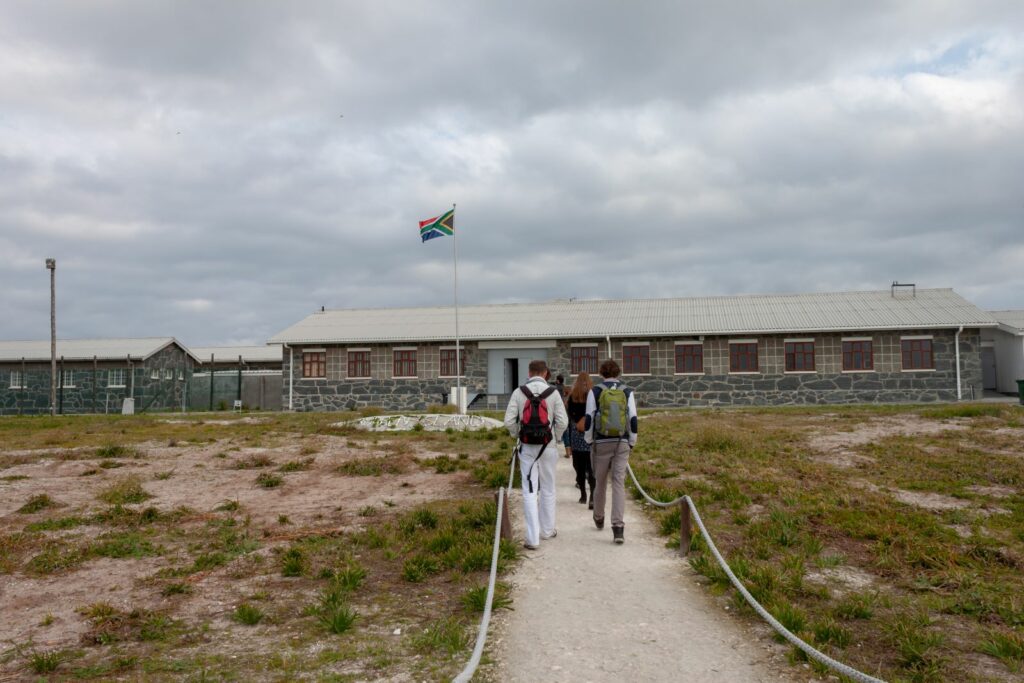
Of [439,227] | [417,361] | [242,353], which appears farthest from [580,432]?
[242,353]

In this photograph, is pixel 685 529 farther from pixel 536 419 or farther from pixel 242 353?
pixel 242 353

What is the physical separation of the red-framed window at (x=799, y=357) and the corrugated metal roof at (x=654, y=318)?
2.64 feet

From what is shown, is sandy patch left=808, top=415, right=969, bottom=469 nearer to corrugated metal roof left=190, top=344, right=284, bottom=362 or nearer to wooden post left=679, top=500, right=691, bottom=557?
wooden post left=679, top=500, right=691, bottom=557

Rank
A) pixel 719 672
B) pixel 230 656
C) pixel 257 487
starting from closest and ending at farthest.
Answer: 1. pixel 719 672
2. pixel 230 656
3. pixel 257 487

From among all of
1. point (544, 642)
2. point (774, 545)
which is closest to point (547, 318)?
point (774, 545)

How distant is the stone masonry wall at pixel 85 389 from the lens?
35656mm

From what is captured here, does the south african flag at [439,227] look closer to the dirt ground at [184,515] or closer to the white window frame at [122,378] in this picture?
the dirt ground at [184,515]

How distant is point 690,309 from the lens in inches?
1254

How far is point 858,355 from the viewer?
28.0 metres

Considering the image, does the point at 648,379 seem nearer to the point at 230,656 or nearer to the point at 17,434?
the point at 17,434

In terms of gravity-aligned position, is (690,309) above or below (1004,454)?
above

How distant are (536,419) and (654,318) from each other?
23876 millimetres

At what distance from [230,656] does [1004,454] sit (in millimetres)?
12487

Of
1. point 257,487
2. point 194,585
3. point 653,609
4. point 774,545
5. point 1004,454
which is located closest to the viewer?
point 653,609
